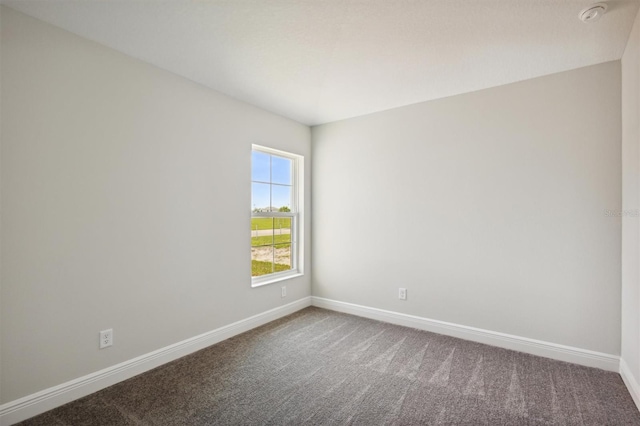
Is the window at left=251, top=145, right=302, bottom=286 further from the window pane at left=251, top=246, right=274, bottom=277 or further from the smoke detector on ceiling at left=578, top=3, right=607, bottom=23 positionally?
the smoke detector on ceiling at left=578, top=3, right=607, bottom=23

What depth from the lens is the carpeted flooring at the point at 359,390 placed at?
6.33ft

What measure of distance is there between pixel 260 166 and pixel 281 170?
38 cm

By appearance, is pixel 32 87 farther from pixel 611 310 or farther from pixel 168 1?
pixel 611 310

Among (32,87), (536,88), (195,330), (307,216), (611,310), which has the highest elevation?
(536,88)

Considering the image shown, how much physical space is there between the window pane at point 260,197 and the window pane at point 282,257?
55 centimetres

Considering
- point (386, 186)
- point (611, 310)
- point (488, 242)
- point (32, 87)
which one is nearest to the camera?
point (32, 87)

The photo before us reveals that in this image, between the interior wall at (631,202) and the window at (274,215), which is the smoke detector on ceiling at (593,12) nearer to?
the interior wall at (631,202)

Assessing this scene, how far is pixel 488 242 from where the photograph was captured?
119 inches

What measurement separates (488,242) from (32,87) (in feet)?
12.1

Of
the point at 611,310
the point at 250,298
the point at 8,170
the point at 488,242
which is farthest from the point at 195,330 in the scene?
the point at 611,310

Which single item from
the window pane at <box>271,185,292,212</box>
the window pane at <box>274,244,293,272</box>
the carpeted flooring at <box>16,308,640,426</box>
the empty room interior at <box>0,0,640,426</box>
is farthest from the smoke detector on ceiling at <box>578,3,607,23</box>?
the window pane at <box>274,244,293,272</box>

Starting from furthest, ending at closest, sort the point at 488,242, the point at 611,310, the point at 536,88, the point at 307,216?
the point at 307,216 → the point at 488,242 → the point at 536,88 → the point at 611,310

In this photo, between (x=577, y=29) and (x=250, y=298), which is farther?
(x=250, y=298)

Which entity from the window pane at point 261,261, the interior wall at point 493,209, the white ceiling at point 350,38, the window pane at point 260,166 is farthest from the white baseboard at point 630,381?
the window pane at point 260,166
